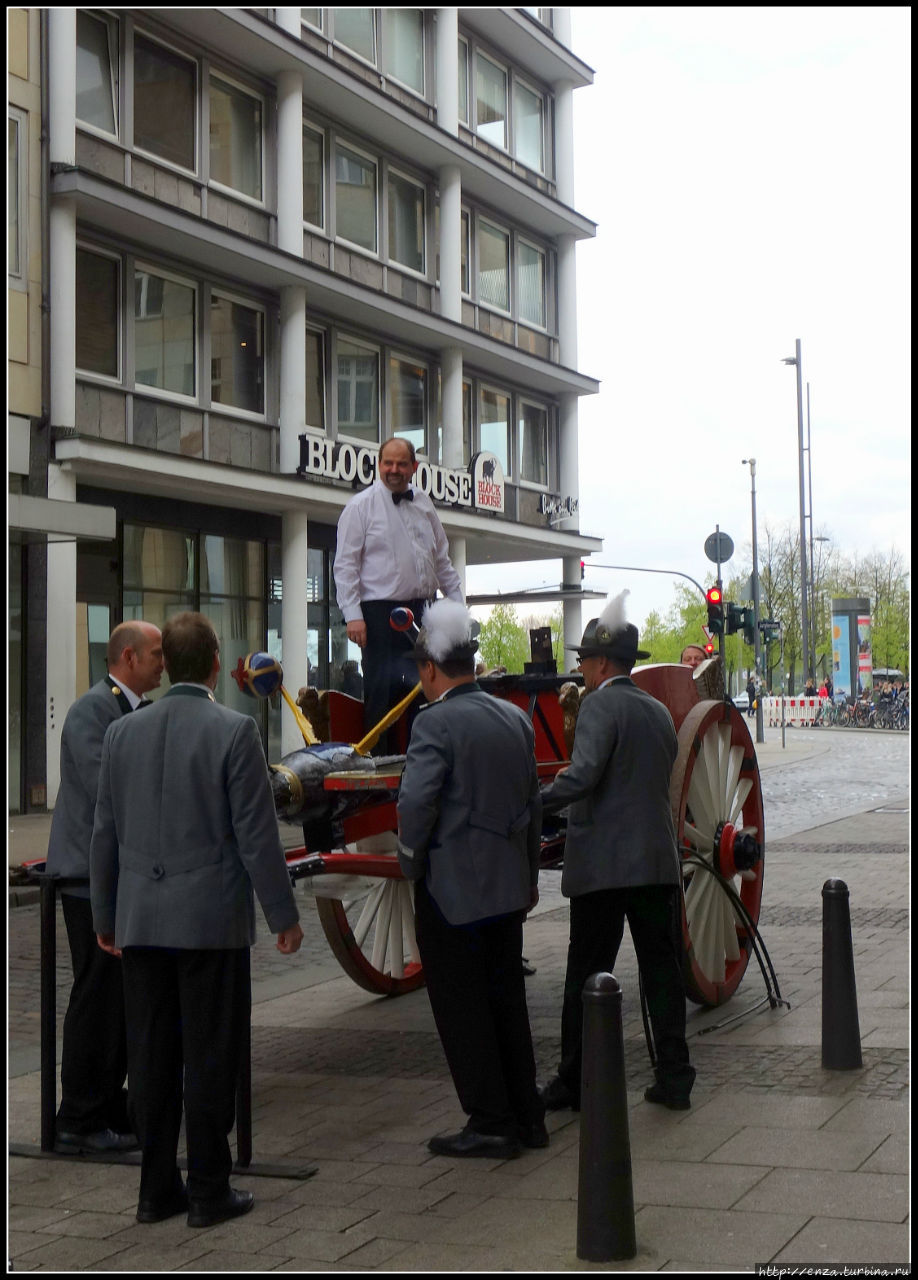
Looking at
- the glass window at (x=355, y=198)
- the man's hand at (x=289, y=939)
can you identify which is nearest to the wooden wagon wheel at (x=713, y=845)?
the man's hand at (x=289, y=939)

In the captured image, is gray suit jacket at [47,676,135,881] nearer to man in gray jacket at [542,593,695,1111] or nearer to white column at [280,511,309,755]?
man in gray jacket at [542,593,695,1111]

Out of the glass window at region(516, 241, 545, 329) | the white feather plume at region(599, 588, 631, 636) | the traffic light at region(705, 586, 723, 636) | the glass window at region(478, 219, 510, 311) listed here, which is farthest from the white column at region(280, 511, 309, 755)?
the white feather plume at region(599, 588, 631, 636)

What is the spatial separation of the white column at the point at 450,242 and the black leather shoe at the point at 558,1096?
23552mm

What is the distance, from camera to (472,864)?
5.33m

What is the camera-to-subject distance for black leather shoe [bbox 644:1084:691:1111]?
573 centimetres

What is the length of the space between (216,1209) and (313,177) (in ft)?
75.4

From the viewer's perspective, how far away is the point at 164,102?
22.0 m

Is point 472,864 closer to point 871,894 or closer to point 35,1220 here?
point 35,1220

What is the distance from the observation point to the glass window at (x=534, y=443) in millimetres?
32419

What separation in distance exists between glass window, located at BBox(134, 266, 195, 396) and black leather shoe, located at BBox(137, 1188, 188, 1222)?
59.7 feet

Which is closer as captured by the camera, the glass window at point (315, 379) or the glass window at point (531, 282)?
the glass window at point (315, 379)

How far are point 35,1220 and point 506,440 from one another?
91.4 feet

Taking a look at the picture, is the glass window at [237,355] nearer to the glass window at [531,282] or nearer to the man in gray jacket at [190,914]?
the glass window at [531,282]

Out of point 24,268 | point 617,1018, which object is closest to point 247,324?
point 24,268
